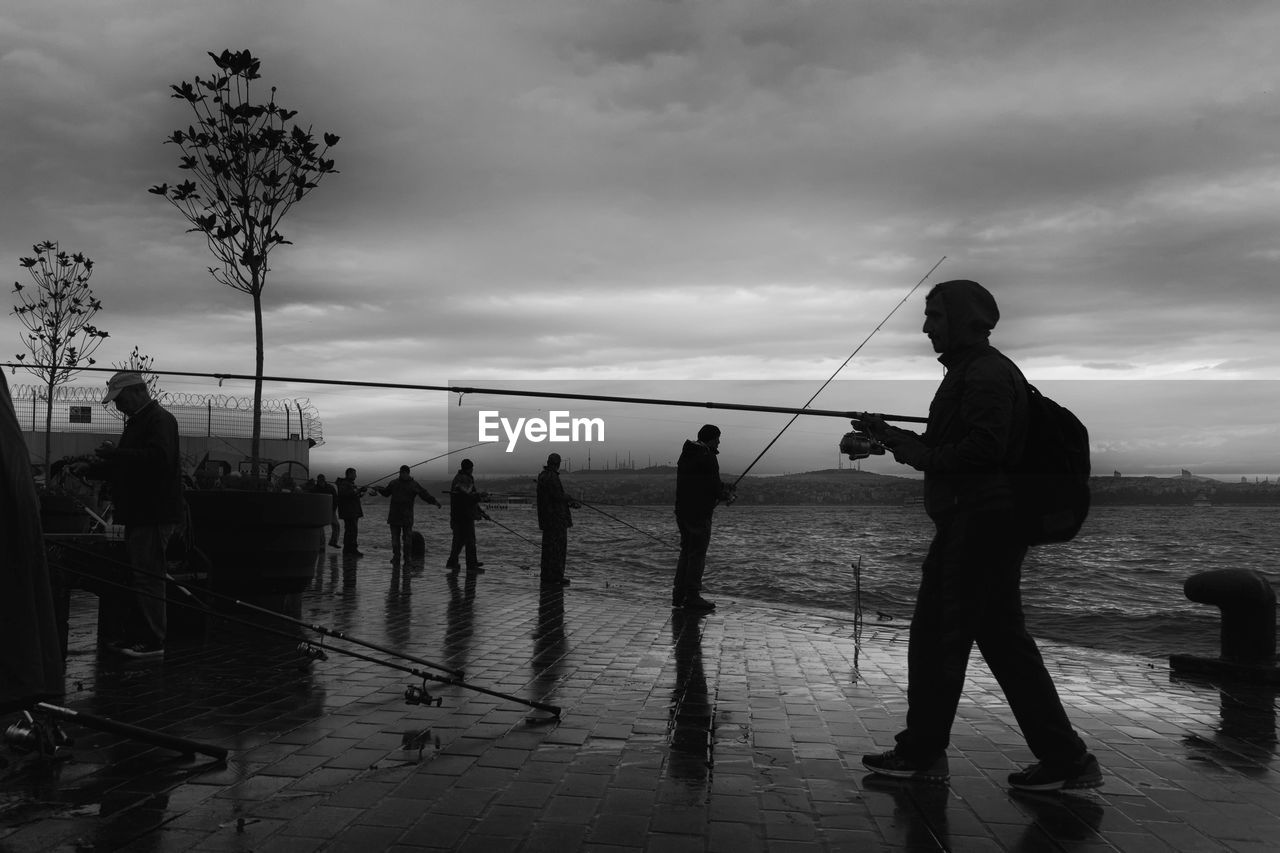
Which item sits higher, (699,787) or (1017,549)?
(1017,549)

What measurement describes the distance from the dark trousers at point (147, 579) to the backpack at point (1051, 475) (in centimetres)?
553

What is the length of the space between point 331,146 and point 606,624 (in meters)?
5.56

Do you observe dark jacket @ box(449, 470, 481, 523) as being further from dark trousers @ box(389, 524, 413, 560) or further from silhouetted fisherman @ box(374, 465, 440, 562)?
dark trousers @ box(389, 524, 413, 560)

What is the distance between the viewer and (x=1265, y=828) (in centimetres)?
367

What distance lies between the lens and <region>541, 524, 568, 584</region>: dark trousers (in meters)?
14.8

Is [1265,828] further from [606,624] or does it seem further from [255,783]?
[606,624]

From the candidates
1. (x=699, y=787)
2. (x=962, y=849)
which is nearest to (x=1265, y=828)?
(x=962, y=849)

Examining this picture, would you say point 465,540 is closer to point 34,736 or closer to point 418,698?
point 418,698

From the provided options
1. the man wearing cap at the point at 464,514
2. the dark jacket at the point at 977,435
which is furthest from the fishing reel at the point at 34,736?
the man wearing cap at the point at 464,514

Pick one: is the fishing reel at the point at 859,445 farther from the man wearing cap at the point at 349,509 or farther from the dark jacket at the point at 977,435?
the man wearing cap at the point at 349,509

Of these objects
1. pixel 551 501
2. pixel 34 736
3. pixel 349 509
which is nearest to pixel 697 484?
pixel 551 501

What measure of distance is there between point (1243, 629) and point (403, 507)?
15.2m

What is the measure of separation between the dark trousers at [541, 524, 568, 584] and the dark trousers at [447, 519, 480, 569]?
235 centimetres

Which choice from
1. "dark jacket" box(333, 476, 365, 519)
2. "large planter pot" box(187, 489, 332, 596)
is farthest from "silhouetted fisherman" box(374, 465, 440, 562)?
"large planter pot" box(187, 489, 332, 596)
